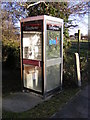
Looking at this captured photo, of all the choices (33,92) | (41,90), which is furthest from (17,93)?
(41,90)

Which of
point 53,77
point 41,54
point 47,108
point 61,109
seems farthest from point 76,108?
point 41,54

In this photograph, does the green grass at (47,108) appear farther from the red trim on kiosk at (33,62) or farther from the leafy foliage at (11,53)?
the leafy foliage at (11,53)

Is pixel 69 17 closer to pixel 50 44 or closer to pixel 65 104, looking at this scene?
pixel 50 44

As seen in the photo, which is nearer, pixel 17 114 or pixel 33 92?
pixel 17 114

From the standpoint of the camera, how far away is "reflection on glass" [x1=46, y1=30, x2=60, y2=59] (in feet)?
13.3

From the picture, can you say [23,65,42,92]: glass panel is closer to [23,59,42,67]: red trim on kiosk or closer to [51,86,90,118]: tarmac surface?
[23,59,42,67]: red trim on kiosk

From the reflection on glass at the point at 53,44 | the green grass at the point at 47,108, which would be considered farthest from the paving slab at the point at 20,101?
the reflection on glass at the point at 53,44

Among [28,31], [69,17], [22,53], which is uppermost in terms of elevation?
[69,17]

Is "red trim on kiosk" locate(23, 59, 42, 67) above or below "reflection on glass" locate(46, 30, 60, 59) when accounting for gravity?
below

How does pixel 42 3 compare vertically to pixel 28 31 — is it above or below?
above

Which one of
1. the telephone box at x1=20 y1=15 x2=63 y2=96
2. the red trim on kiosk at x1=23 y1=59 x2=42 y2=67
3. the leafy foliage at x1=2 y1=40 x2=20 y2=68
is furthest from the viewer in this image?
the leafy foliage at x1=2 y1=40 x2=20 y2=68

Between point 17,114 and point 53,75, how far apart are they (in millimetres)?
1673

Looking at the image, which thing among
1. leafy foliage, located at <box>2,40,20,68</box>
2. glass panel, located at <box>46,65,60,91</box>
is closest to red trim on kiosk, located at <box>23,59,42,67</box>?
glass panel, located at <box>46,65,60,91</box>

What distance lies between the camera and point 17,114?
3.13 meters
